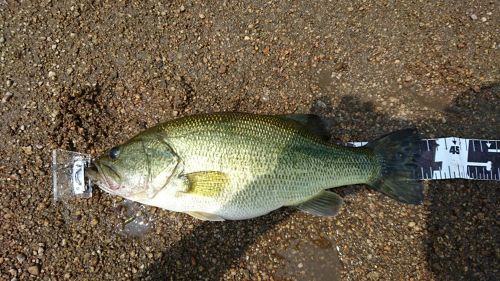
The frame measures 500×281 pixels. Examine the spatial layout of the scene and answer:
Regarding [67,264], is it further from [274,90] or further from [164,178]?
[274,90]

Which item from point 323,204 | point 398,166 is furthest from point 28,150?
point 398,166

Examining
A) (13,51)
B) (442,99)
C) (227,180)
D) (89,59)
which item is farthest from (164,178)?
(442,99)

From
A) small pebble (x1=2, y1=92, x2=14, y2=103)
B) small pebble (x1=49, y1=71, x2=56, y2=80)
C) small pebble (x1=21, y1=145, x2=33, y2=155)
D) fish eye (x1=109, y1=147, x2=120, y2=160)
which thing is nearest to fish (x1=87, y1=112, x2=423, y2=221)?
fish eye (x1=109, y1=147, x2=120, y2=160)

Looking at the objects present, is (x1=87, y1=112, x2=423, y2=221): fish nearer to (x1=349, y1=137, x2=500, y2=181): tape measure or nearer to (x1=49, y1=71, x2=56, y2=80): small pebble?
(x1=349, y1=137, x2=500, y2=181): tape measure

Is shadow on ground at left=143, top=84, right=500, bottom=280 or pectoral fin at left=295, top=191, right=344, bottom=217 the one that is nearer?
pectoral fin at left=295, top=191, right=344, bottom=217

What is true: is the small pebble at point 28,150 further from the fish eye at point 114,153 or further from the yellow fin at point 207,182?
the yellow fin at point 207,182

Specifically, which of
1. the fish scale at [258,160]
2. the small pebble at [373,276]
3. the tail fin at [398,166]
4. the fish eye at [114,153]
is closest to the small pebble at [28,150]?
the fish eye at [114,153]

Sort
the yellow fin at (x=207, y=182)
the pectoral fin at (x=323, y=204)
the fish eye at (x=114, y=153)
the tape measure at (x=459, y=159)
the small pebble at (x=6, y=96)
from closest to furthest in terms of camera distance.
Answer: the yellow fin at (x=207, y=182) < the fish eye at (x=114, y=153) < the pectoral fin at (x=323, y=204) < the tape measure at (x=459, y=159) < the small pebble at (x=6, y=96)

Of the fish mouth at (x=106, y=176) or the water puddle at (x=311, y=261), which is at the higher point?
the fish mouth at (x=106, y=176)
